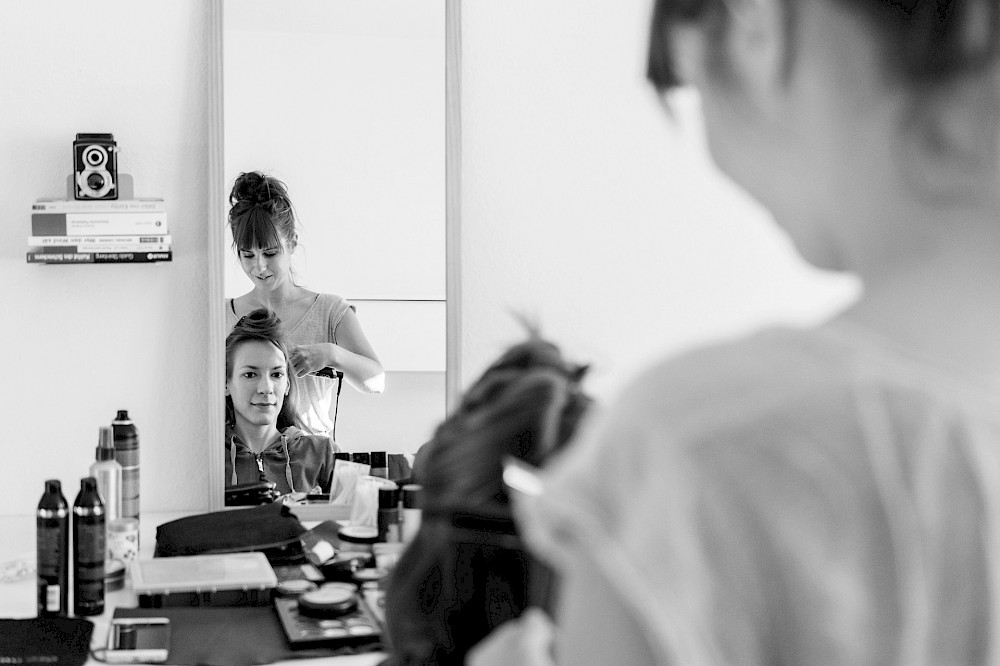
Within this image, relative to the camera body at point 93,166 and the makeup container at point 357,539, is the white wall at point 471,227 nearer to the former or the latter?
the camera body at point 93,166

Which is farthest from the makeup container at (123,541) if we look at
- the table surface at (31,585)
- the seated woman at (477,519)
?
the seated woman at (477,519)

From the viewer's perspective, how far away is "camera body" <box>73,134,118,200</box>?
2014 mm

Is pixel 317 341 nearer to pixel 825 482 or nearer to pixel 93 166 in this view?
pixel 93 166

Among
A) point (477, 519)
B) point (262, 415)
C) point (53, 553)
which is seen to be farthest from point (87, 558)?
point (477, 519)

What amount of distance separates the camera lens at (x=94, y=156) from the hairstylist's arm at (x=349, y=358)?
545mm

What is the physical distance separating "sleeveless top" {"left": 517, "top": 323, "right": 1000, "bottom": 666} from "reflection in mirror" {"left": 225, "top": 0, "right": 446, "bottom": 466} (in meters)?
1.85

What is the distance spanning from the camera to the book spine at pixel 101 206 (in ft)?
6.57

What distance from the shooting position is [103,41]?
6.84ft

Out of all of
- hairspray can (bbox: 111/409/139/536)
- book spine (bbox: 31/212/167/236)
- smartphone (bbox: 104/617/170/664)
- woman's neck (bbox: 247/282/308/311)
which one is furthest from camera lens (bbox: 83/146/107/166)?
smartphone (bbox: 104/617/170/664)

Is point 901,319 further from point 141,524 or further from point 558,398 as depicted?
point 141,524

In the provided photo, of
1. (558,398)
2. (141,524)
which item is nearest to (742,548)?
(558,398)

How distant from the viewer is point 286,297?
2111mm

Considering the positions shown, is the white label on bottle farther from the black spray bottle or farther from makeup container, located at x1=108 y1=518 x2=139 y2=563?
makeup container, located at x1=108 y1=518 x2=139 y2=563

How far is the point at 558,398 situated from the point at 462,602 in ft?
0.62
